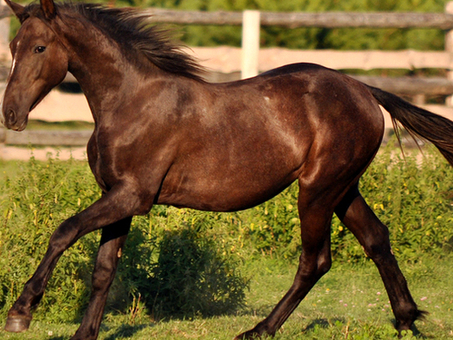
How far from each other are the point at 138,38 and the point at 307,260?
1904mm

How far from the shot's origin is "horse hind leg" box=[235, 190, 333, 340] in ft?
15.1

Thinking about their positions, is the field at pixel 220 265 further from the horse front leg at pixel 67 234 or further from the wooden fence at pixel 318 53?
the wooden fence at pixel 318 53

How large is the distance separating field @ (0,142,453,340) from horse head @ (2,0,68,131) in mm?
1579

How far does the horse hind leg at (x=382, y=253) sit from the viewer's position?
4.80 m

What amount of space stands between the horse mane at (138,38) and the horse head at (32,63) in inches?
10.9

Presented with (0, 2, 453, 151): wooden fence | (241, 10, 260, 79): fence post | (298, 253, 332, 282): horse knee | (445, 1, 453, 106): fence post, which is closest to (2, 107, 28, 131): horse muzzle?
(298, 253, 332, 282): horse knee

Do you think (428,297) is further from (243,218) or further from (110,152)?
(110,152)

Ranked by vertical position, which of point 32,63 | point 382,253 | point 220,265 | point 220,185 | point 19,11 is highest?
point 19,11

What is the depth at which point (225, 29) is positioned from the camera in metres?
14.9

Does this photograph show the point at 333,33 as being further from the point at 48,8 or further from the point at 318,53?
the point at 48,8

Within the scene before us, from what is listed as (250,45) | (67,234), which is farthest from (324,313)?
(250,45)

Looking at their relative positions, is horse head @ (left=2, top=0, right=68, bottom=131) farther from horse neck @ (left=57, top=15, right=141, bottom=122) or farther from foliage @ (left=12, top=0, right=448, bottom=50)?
foliage @ (left=12, top=0, right=448, bottom=50)

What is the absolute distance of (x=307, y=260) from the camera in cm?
475

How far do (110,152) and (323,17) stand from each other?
252 inches
